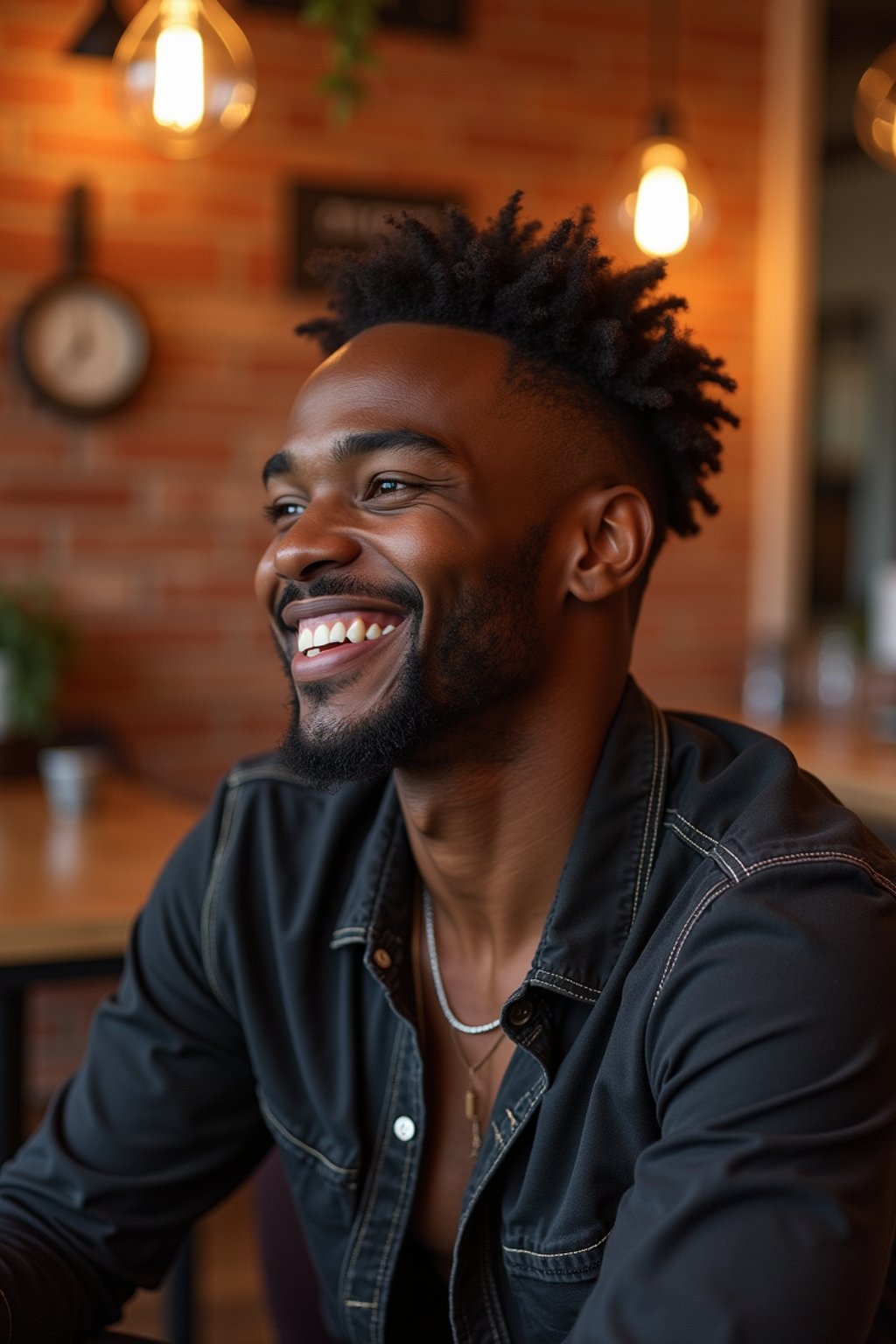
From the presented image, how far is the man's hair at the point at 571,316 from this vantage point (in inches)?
52.1

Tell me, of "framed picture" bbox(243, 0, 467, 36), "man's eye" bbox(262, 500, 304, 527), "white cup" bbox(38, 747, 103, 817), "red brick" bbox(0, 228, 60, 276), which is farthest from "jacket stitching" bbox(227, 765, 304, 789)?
"framed picture" bbox(243, 0, 467, 36)

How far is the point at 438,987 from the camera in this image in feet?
4.49

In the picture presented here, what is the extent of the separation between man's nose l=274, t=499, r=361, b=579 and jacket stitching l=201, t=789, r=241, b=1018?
32 cm

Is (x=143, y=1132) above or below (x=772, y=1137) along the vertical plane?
below

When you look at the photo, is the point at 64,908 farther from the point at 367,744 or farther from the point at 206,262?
the point at 206,262

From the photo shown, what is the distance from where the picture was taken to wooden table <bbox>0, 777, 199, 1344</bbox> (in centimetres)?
187

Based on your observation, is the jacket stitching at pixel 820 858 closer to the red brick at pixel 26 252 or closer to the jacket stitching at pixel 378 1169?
the jacket stitching at pixel 378 1169

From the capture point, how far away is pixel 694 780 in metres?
1.23

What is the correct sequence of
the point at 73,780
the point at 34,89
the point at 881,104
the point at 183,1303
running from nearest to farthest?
the point at 183,1303, the point at 73,780, the point at 881,104, the point at 34,89

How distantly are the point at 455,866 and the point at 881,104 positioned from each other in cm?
214

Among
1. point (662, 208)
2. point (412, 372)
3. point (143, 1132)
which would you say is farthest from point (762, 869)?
point (662, 208)

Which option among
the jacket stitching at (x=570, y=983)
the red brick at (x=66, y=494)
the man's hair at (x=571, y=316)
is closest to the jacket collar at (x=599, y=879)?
the jacket stitching at (x=570, y=983)

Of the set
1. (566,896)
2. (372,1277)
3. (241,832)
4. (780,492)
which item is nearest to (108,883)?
(241,832)

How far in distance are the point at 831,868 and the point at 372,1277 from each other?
1.94 feet
